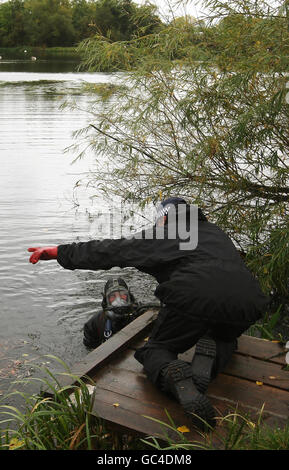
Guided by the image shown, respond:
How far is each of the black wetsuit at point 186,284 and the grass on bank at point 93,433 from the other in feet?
1.39

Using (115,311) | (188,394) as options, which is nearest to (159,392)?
(188,394)

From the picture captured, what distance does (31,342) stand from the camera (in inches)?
203

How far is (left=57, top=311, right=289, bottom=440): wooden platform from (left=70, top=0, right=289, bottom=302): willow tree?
54.2 inches

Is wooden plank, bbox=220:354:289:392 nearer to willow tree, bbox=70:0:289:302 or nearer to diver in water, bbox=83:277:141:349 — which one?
diver in water, bbox=83:277:141:349

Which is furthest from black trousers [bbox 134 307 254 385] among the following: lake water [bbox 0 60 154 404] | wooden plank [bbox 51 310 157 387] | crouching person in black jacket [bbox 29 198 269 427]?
lake water [bbox 0 60 154 404]

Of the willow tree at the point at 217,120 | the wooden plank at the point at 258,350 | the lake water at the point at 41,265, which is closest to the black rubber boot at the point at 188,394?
the wooden plank at the point at 258,350

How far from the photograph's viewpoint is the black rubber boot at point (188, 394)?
279cm

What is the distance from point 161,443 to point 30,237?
19.3ft

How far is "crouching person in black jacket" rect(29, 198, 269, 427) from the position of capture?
10.0ft

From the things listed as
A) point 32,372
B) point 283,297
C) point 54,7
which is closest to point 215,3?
point 283,297

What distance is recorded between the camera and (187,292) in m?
3.08

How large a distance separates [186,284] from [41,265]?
4.33 meters
